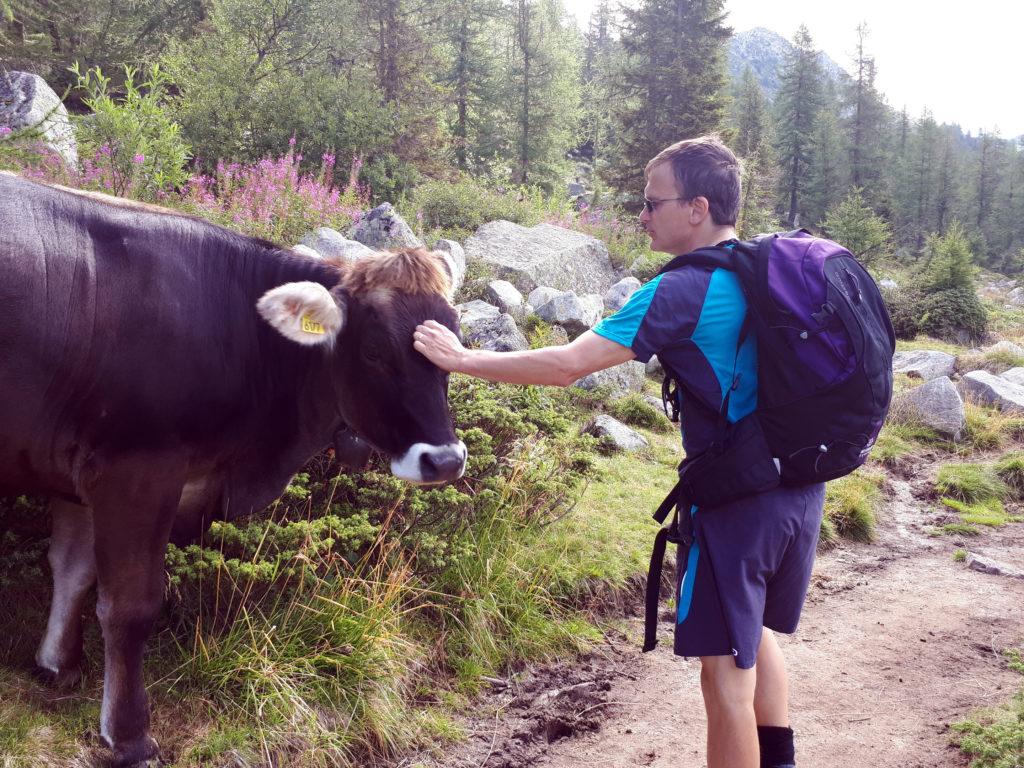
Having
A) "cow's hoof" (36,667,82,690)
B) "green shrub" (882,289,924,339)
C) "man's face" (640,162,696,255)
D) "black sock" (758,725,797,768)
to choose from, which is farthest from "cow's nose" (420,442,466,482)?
"green shrub" (882,289,924,339)

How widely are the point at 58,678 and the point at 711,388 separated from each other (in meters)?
3.09

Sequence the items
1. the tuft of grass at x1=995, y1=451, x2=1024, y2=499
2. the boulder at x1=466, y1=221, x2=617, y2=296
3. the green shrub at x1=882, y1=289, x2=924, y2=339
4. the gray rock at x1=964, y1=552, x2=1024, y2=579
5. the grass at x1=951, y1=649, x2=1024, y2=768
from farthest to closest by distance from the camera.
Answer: the green shrub at x1=882, y1=289, x2=924, y2=339
the boulder at x1=466, y1=221, x2=617, y2=296
the tuft of grass at x1=995, y1=451, x2=1024, y2=499
the gray rock at x1=964, y1=552, x2=1024, y2=579
the grass at x1=951, y1=649, x2=1024, y2=768

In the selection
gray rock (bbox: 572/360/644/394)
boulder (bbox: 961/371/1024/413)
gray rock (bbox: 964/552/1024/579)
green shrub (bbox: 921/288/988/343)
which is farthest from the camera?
green shrub (bbox: 921/288/988/343)

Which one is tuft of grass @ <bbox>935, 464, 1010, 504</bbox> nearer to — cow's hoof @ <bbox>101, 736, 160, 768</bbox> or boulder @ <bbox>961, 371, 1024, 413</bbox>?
boulder @ <bbox>961, 371, 1024, 413</bbox>

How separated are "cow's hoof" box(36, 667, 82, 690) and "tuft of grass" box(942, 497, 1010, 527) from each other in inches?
339

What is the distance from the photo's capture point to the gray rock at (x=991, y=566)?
6887 mm

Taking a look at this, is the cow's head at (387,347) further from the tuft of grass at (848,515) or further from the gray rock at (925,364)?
the gray rock at (925,364)

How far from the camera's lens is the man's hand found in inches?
118

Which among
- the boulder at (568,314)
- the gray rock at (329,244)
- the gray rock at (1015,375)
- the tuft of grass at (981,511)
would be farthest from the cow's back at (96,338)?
the gray rock at (1015,375)

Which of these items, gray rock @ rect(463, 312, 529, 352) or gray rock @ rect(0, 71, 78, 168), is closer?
gray rock @ rect(463, 312, 529, 352)

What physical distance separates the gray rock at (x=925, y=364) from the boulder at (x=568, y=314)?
703cm

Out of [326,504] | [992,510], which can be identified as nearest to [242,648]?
[326,504]

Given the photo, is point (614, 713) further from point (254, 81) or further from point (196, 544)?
point (254, 81)

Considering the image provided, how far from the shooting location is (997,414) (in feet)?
39.8
